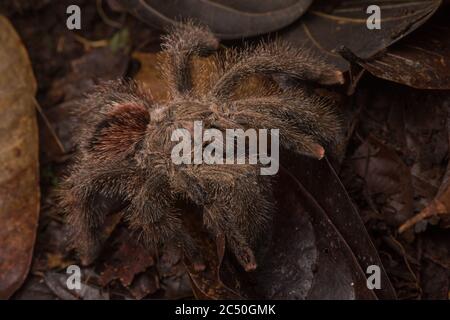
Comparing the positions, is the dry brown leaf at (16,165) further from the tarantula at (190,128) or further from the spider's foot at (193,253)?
the spider's foot at (193,253)

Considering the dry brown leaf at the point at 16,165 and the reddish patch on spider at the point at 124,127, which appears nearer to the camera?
the reddish patch on spider at the point at 124,127

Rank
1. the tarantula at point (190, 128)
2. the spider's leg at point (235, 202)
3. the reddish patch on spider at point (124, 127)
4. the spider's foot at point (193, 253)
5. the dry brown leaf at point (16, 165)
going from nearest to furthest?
the spider's leg at point (235, 202), the tarantula at point (190, 128), the spider's foot at point (193, 253), the reddish patch on spider at point (124, 127), the dry brown leaf at point (16, 165)

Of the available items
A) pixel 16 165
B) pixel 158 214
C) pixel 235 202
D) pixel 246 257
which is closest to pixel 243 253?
pixel 246 257

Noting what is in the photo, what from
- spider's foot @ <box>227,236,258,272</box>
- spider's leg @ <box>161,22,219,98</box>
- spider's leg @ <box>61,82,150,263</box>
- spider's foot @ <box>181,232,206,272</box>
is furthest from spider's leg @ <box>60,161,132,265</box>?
spider's foot @ <box>227,236,258,272</box>

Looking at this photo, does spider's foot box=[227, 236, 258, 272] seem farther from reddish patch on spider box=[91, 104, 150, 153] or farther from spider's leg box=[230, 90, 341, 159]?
reddish patch on spider box=[91, 104, 150, 153]

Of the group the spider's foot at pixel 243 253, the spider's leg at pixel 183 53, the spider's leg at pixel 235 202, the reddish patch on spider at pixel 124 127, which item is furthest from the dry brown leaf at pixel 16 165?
the spider's foot at pixel 243 253

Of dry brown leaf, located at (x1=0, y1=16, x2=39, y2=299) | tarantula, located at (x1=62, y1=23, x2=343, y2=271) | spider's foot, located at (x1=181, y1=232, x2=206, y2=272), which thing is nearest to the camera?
tarantula, located at (x1=62, y1=23, x2=343, y2=271)

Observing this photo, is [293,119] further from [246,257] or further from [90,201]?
[90,201]
